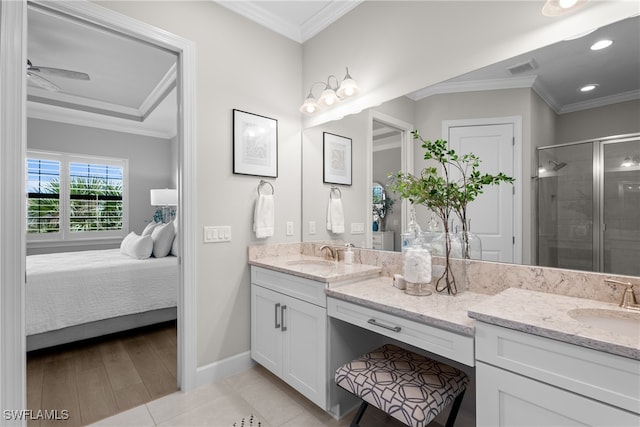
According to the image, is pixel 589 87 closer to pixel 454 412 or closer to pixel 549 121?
pixel 549 121

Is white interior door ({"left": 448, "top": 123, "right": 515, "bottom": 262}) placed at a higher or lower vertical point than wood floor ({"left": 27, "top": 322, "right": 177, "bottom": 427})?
higher

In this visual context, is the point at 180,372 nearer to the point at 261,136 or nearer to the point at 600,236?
the point at 261,136

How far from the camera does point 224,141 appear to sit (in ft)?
7.44

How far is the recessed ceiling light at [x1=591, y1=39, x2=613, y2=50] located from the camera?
4.10 ft

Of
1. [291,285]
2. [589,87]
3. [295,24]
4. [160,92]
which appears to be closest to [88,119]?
[160,92]

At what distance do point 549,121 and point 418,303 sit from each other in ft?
3.44

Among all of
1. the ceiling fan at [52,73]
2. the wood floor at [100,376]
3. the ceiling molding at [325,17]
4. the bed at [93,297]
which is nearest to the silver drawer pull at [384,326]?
the wood floor at [100,376]

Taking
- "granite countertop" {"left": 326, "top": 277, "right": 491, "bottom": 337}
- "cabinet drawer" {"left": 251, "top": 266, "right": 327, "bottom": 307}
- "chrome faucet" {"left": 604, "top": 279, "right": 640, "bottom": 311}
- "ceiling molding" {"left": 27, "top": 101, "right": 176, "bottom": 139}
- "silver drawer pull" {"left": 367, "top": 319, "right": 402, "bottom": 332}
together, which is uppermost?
"ceiling molding" {"left": 27, "top": 101, "right": 176, "bottom": 139}

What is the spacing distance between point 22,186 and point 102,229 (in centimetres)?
430

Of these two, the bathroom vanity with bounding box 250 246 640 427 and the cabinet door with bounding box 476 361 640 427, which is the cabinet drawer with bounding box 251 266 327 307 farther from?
the cabinet door with bounding box 476 361 640 427

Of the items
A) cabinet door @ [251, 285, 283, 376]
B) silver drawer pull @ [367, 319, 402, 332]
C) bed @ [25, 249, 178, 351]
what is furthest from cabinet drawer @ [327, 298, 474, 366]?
bed @ [25, 249, 178, 351]

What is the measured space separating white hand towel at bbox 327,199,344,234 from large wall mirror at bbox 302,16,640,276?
1.72 ft

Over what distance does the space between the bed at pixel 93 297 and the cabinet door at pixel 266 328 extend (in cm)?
140

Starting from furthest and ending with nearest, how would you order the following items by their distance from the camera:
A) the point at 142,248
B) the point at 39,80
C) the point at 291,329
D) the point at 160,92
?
1. the point at 160,92
2. the point at 142,248
3. the point at 39,80
4. the point at 291,329
